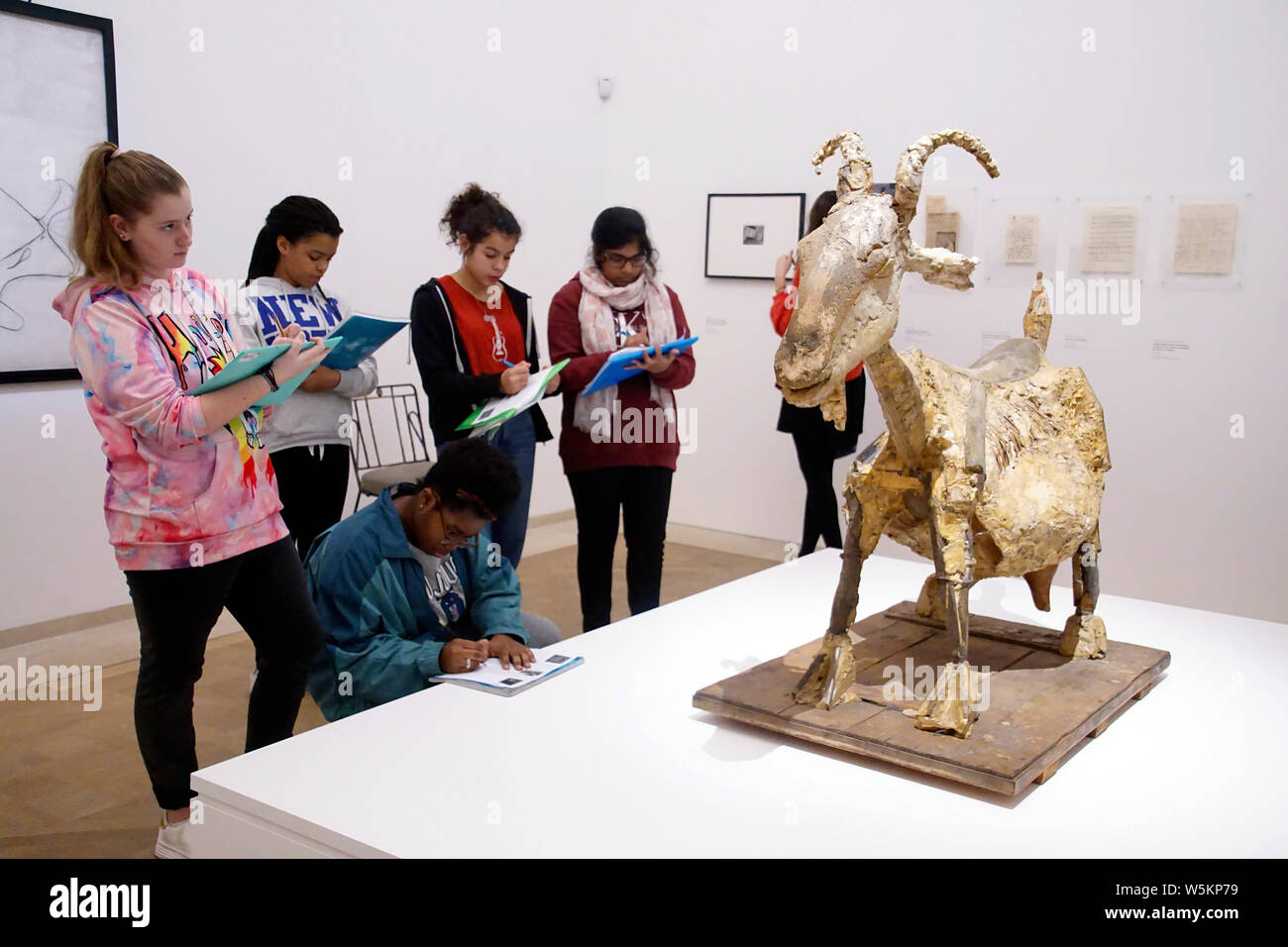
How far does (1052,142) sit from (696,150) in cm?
195

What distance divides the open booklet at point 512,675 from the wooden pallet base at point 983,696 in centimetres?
35

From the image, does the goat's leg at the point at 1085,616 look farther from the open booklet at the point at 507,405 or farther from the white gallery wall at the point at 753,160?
the white gallery wall at the point at 753,160

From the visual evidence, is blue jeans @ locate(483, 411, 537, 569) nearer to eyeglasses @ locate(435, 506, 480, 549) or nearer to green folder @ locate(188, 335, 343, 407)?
eyeglasses @ locate(435, 506, 480, 549)

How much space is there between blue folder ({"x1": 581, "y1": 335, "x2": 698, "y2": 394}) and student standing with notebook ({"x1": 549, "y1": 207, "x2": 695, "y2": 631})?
3 cm

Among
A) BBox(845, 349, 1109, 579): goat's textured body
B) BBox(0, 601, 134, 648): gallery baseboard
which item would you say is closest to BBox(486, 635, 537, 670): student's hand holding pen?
BBox(845, 349, 1109, 579): goat's textured body

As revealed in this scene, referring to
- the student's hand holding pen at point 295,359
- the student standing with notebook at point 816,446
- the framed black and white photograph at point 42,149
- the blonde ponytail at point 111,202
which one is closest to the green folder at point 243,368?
the student's hand holding pen at point 295,359

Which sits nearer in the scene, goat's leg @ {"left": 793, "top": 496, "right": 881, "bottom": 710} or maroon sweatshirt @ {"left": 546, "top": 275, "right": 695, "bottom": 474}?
goat's leg @ {"left": 793, "top": 496, "right": 881, "bottom": 710}

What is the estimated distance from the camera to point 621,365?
9.99 ft

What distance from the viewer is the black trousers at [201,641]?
2041mm

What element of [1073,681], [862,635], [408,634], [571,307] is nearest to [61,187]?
[571,307]

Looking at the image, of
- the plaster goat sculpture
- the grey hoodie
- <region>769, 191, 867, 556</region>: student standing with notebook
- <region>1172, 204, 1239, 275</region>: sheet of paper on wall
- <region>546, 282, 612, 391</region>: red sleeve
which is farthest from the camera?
<region>1172, 204, 1239, 275</region>: sheet of paper on wall

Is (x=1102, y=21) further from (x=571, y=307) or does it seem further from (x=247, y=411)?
(x=247, y=411)

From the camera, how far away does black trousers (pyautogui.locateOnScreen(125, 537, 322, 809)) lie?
204 centimetres

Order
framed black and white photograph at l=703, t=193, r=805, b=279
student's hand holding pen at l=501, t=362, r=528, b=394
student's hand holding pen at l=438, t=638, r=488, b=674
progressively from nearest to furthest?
1. student's hand holding pen at l=438, t=638, r=488, b=674
2. student's hand holding pen at l=501, t=362, r=528, b=394
3. framed black and white photograph at l=703, t=193, r=805, b=279
